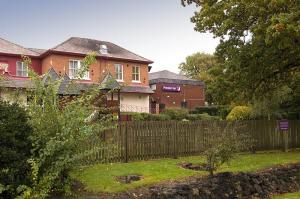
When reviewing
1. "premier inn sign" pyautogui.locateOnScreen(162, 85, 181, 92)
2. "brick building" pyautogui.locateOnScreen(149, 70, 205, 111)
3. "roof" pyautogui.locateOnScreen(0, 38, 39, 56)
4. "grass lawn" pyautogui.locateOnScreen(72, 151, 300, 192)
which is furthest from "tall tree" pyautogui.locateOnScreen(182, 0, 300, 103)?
"premier inn sign" pyautogui.locateOnScreen(162, 85, 181, 92)

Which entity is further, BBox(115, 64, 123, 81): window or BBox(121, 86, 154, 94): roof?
BBox(115, 64, 123, 81): window

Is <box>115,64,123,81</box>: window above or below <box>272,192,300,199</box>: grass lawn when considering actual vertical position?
above

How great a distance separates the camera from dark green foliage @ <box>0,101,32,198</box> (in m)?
10.5

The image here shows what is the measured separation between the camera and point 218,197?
1428 centimetres

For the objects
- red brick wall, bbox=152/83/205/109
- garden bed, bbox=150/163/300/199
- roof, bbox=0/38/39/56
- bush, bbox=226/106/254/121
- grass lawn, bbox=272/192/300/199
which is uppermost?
roof, bbox=0/38/39/56

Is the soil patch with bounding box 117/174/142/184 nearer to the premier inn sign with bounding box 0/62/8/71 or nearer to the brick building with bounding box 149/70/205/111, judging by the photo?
the premier inn sign with bounding box 0/62/8/71

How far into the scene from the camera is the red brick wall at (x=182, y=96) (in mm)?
54750

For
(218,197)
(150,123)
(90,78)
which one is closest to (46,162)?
(218,197)

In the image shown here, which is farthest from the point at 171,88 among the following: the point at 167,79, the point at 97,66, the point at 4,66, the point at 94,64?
the point at 4,66

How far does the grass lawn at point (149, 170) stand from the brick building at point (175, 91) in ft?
107

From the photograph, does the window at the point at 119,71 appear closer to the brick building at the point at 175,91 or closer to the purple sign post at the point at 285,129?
the brick building at the point at 175,91

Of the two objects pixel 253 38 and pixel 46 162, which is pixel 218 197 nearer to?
pixel 46 162

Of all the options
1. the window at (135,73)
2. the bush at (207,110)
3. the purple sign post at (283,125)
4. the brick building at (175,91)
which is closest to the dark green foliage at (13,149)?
the purple sign post at (283,125)

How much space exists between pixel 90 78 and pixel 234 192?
30.8 metres
